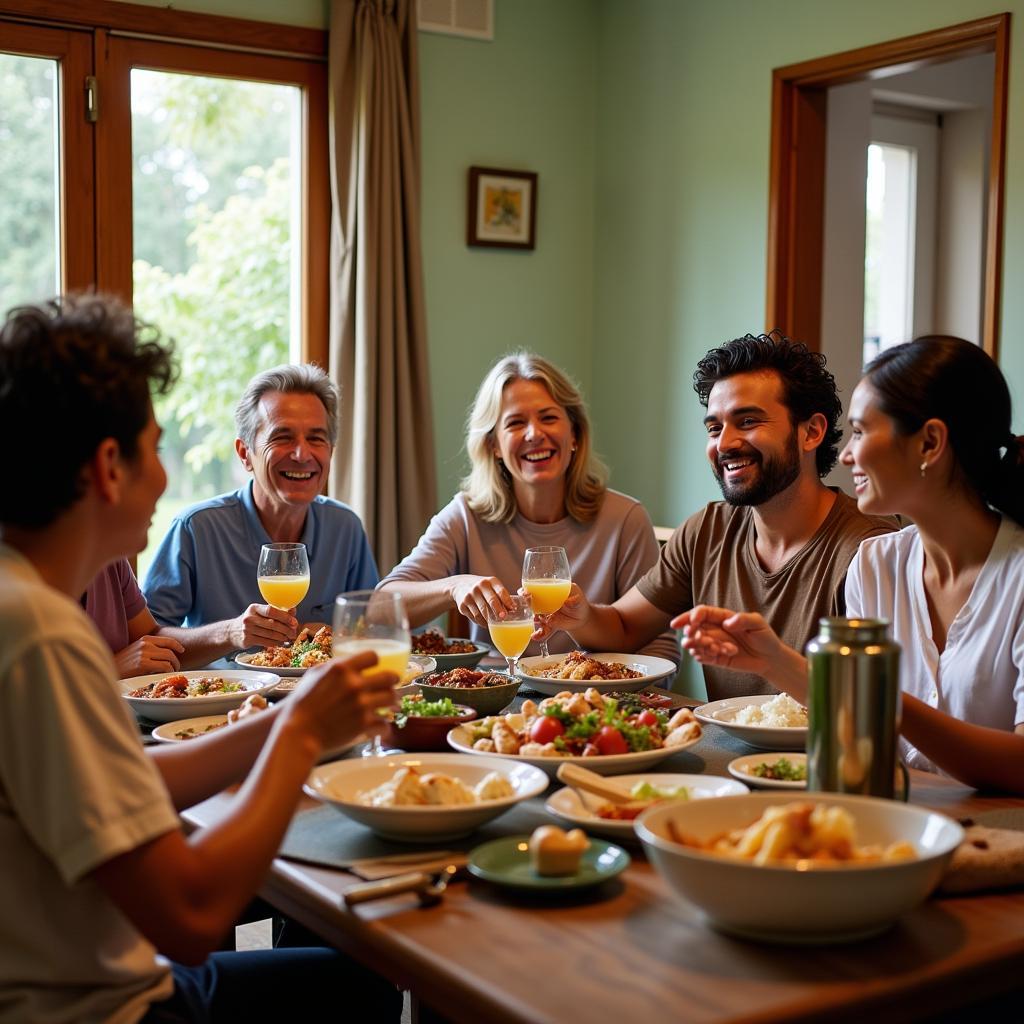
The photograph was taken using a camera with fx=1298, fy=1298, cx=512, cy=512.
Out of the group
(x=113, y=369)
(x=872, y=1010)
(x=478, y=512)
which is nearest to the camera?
(x=872, y=1010)

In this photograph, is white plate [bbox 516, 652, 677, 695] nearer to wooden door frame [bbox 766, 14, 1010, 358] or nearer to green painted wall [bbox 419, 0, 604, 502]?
wooden door frame [bbox 766, 14, 1010, 358]

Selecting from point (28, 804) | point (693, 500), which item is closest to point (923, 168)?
point (693, 500)

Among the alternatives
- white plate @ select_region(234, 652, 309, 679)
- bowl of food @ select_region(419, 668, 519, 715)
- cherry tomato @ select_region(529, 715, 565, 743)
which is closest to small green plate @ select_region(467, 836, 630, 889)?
cherry tomato @ select_region(529, 715, 565, 743)

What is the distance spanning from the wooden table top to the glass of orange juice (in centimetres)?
116

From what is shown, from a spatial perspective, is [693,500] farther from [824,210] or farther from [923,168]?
[923,168]

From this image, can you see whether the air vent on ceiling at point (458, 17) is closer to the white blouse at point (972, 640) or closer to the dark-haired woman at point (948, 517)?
the dark-haired woman at point (948, 517)

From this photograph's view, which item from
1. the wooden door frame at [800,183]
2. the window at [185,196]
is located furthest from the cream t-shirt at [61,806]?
the wooden door frame at [800,183]

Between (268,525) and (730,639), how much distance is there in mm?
1678

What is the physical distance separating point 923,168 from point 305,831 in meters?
4.55

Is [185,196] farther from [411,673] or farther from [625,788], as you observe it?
[625,788]

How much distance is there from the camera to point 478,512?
3387 millimetres

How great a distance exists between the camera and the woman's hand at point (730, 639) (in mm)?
1738

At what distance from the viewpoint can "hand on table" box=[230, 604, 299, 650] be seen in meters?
2.58

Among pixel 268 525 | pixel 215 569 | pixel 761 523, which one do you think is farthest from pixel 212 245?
pixel 761 523
